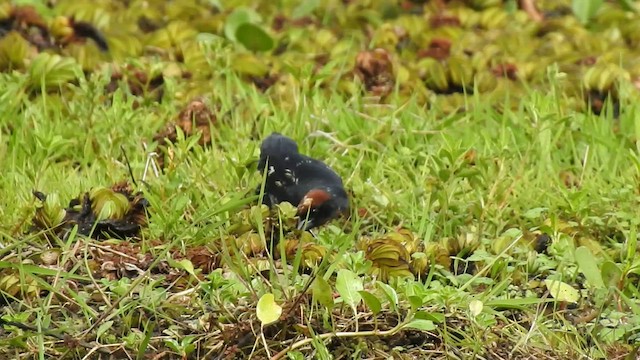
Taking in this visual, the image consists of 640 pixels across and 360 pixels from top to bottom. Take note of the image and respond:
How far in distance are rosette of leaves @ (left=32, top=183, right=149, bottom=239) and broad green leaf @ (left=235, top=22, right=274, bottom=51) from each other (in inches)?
67.6

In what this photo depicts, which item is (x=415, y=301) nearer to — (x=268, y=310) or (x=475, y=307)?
(x=475, y=307)

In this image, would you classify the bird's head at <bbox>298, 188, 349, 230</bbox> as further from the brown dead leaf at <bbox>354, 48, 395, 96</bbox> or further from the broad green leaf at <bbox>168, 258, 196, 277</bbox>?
the brown dead leaf at <bbox>354, 48, 395, 96</bbox>

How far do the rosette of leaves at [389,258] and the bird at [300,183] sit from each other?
20 cm

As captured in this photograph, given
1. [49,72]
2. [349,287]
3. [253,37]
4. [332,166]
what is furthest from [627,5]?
[349,287]

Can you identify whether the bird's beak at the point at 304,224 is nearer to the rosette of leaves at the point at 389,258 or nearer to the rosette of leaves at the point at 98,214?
the rosette of leaves at the point at 389,258

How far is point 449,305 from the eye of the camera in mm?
2783

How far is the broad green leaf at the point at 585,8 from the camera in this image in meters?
5.33

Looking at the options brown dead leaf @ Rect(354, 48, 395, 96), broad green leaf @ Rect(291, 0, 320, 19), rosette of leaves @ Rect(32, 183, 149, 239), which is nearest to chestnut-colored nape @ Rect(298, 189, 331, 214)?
rosette of leaves @ Rect(32, 183, 149, 239)

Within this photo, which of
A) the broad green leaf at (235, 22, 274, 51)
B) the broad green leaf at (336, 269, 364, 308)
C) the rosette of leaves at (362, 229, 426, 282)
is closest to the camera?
the broad green leaf at (336, 269, 364, 308)

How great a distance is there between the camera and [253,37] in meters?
4.90

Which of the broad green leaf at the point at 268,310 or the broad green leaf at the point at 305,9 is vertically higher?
the broad green leaf at the point at 268,310

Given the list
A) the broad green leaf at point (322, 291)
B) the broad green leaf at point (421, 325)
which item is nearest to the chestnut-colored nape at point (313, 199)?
the broad green leaf at point (322, 291)

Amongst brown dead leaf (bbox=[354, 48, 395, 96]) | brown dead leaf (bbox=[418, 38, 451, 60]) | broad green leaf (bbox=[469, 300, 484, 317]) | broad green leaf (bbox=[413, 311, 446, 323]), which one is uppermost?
broad green leaf (bbox=[413, 311, 446, 323])

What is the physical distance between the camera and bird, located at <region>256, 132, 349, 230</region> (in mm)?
3242
